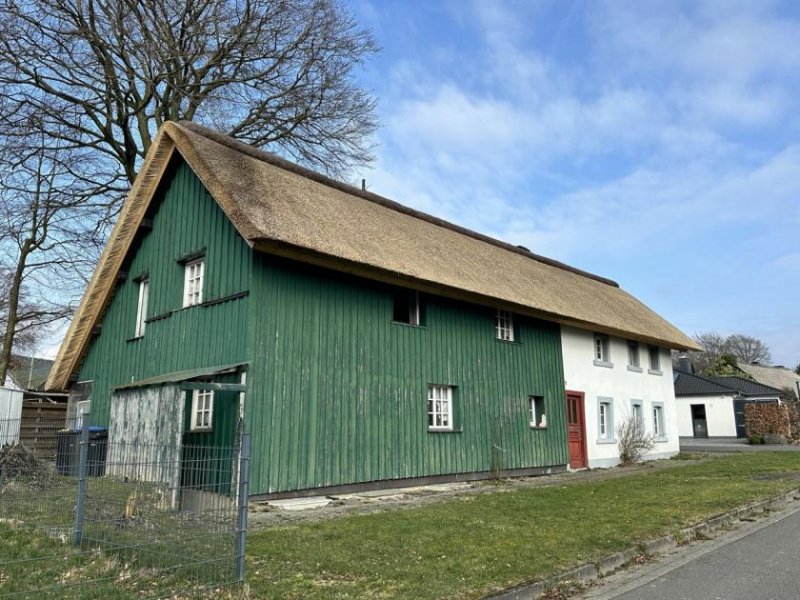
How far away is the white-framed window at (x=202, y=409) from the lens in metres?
11.5

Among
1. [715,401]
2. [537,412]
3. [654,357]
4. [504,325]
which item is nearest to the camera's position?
→ [504,325]

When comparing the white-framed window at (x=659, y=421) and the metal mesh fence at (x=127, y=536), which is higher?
the white-framed window at (x=659, y=421)

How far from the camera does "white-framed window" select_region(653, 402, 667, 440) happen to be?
22031 millimetres

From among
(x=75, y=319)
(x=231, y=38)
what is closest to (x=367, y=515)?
(x=75, y=319)

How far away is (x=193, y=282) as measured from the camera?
42.7 ft

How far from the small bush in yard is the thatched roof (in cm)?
290

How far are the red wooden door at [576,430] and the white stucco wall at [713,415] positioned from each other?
23199 millimetres

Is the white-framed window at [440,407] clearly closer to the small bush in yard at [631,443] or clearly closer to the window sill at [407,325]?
the window sill at [407,325]

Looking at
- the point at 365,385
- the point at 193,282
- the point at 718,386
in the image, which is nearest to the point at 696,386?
the point at 718,386

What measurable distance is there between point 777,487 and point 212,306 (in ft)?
38.1

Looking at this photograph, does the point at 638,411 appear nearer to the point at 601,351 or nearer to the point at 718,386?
the point at 601,351

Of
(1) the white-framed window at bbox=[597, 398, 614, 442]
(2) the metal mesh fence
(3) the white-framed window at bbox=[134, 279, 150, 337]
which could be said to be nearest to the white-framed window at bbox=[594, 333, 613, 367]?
(1) the white-framed window at bbox=[597, 398, 614, 442]

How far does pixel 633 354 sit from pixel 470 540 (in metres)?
15.6

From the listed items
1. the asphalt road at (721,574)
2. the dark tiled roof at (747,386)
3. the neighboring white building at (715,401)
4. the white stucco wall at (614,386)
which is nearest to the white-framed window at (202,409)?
the asphalt road at (721,574)
